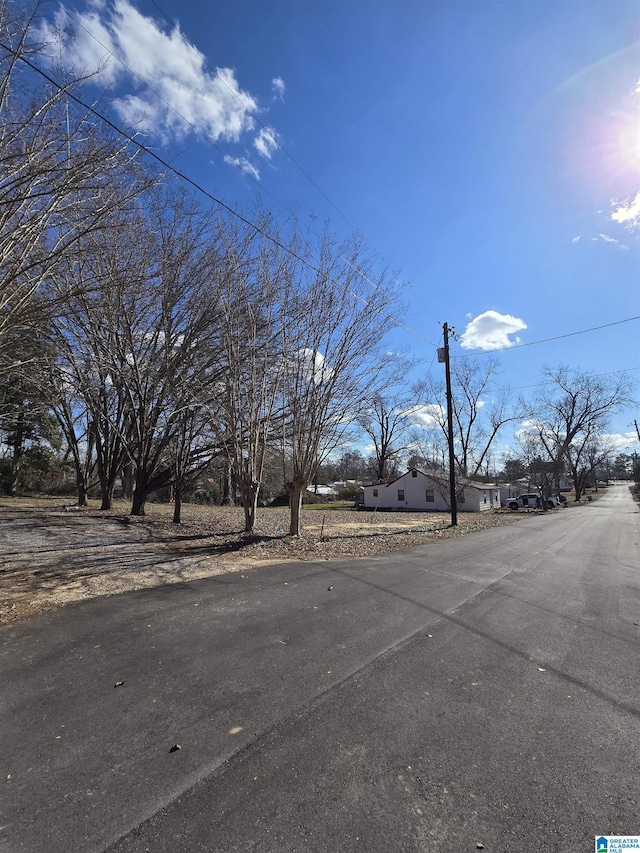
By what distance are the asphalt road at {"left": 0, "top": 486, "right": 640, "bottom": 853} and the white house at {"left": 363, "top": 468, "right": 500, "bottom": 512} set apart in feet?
130

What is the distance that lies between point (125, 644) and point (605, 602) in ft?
21.7

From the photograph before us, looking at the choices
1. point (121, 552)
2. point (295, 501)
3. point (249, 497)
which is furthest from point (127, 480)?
point (121, 552)

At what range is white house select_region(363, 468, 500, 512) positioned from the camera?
4422cm

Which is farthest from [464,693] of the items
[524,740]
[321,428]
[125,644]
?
[321,428]

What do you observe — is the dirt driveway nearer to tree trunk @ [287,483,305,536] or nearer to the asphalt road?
tree trunk @ [287,483,305,536]

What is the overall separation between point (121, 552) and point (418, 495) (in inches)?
1608

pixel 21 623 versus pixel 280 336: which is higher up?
pixel 280 336

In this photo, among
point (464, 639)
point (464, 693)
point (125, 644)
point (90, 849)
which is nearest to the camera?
point (90, 849)

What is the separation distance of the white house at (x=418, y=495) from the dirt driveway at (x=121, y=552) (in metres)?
29.7

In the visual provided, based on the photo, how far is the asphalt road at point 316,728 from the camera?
2158 millimetres

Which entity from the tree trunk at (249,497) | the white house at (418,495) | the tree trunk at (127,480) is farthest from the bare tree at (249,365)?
the white house at (418,495)

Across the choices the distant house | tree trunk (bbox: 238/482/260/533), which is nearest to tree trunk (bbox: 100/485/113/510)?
tree trunk (bbox: 238/482/260/533)

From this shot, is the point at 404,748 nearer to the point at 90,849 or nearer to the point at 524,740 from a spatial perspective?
the point at 524,740

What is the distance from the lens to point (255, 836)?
2.08 m
